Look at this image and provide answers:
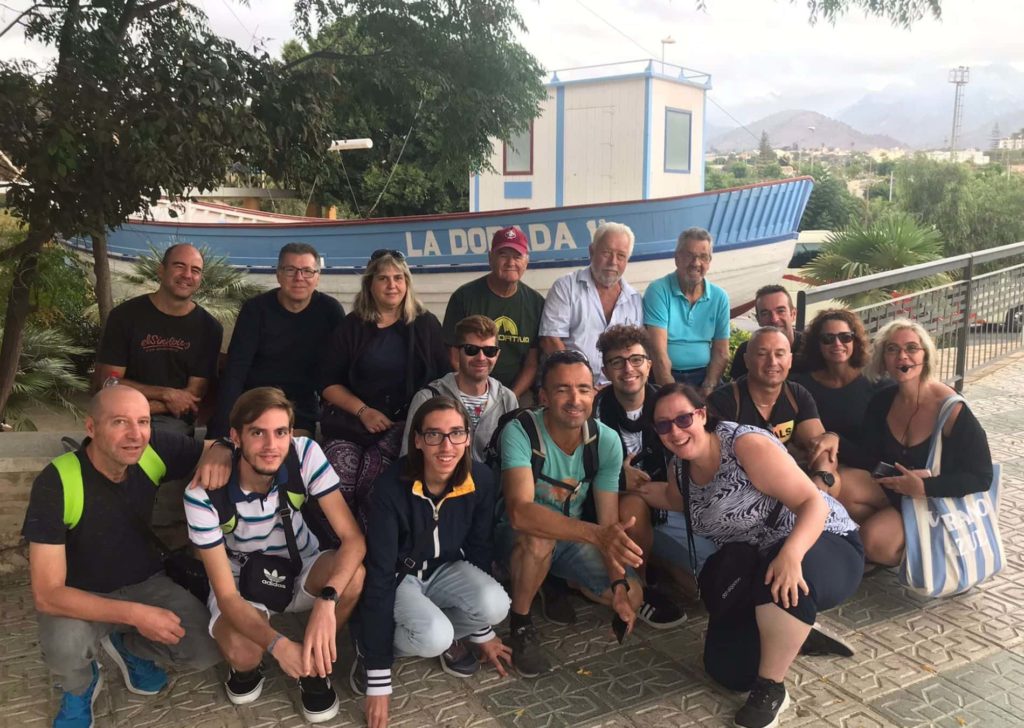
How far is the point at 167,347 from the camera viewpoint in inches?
155

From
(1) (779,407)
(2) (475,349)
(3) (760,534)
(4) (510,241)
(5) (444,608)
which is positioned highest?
(4) (510,241)

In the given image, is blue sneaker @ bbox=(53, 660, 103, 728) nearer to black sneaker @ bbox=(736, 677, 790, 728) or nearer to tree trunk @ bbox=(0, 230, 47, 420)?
black sneaker @ bbox=(736, 677, 790, 728)

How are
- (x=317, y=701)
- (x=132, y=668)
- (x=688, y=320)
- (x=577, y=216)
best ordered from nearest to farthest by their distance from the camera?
(x=317, y=701) → (x=132, y=668) → (x=688, y=320) → (x=577, y=216)

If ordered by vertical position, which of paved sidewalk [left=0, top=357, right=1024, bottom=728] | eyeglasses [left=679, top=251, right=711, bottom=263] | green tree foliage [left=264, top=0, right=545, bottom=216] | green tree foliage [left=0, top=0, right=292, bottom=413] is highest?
green tree foliage [left=264, top=0, right=545, bottom=216]

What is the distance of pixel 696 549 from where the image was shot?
10.8 feet

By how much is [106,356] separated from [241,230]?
1005 centimetres

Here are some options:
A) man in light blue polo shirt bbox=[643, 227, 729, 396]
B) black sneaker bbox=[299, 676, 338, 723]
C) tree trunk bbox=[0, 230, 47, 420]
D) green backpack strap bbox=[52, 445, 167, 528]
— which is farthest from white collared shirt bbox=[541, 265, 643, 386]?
tree trunk bbox=[0, 230, 47, 420]

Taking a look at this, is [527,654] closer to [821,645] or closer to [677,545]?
[677,545]

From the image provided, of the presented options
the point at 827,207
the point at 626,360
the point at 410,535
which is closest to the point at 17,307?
the point at 410,535

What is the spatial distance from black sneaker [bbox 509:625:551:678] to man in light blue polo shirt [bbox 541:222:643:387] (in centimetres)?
154

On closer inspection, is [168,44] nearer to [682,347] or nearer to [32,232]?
[32,232]

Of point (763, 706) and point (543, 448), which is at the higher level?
point (543, 448)

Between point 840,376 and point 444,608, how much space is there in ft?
7.26

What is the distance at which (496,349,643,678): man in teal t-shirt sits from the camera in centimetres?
302
